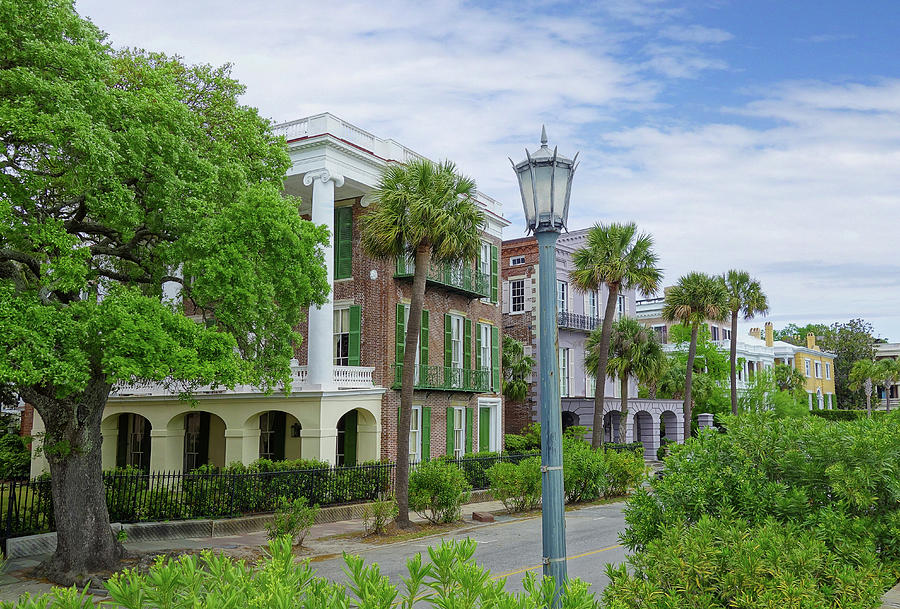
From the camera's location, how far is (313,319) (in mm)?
23547

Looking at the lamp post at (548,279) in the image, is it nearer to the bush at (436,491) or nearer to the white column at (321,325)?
the bush at (436,491)

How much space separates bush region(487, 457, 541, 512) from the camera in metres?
22.5

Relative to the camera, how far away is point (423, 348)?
27984mm

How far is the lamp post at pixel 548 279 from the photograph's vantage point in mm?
6613

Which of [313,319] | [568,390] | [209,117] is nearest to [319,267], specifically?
[209,117]

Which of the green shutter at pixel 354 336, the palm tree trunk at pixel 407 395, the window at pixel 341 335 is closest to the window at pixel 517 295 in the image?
the window at pixel 341 335

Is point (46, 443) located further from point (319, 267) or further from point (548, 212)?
point (548, 212)

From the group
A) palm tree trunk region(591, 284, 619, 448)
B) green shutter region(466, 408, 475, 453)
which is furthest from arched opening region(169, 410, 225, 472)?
palm tree trunk region(591, 284, 619, 448)

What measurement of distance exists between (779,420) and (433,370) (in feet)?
67.8

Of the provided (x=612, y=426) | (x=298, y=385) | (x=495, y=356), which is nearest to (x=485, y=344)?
(x=495, y=356)

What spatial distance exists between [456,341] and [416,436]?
4.63 m

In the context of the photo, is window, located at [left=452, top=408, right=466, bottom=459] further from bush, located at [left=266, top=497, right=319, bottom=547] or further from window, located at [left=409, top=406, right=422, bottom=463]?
bush, located at [left=266, top=497, right=319, bottom=547]

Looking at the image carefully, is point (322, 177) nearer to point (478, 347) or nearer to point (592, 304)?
point (478, 347)

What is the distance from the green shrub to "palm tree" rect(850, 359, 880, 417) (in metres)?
78.2
